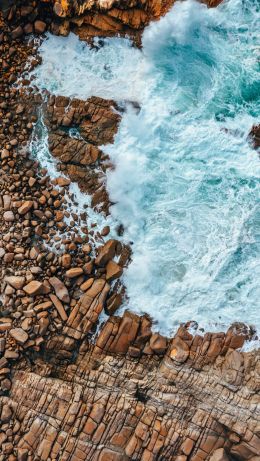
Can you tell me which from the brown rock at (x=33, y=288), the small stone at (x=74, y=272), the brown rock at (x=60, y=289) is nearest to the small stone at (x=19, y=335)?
the brown rock at (x=33, y=288)

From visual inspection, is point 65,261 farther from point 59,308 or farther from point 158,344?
point 158,344

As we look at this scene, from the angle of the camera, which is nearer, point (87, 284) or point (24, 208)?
point (87, 284)

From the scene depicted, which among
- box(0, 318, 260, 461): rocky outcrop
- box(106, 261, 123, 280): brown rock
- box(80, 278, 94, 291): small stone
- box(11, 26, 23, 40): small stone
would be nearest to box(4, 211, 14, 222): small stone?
box(80, 278, 94, 291): small stone

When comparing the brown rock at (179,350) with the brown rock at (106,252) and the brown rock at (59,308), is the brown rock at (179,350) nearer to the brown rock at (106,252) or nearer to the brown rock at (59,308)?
the brown rock at (106,252)

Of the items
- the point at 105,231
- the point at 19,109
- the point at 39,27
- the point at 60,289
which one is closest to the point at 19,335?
the point at 60,289

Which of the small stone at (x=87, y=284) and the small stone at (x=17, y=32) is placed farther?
the small stone at (x=17, y=32)

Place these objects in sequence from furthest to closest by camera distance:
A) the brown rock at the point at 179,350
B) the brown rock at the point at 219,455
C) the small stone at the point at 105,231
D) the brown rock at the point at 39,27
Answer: the brown rock at the point at 39,27 → the small stone at the point at 105,231 → the brown rock at the point at 179,350 → the brown rock at the point at 219,455

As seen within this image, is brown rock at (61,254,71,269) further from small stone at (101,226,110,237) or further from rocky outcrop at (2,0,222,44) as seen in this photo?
rocky outcrop at (2,0,222,44)
